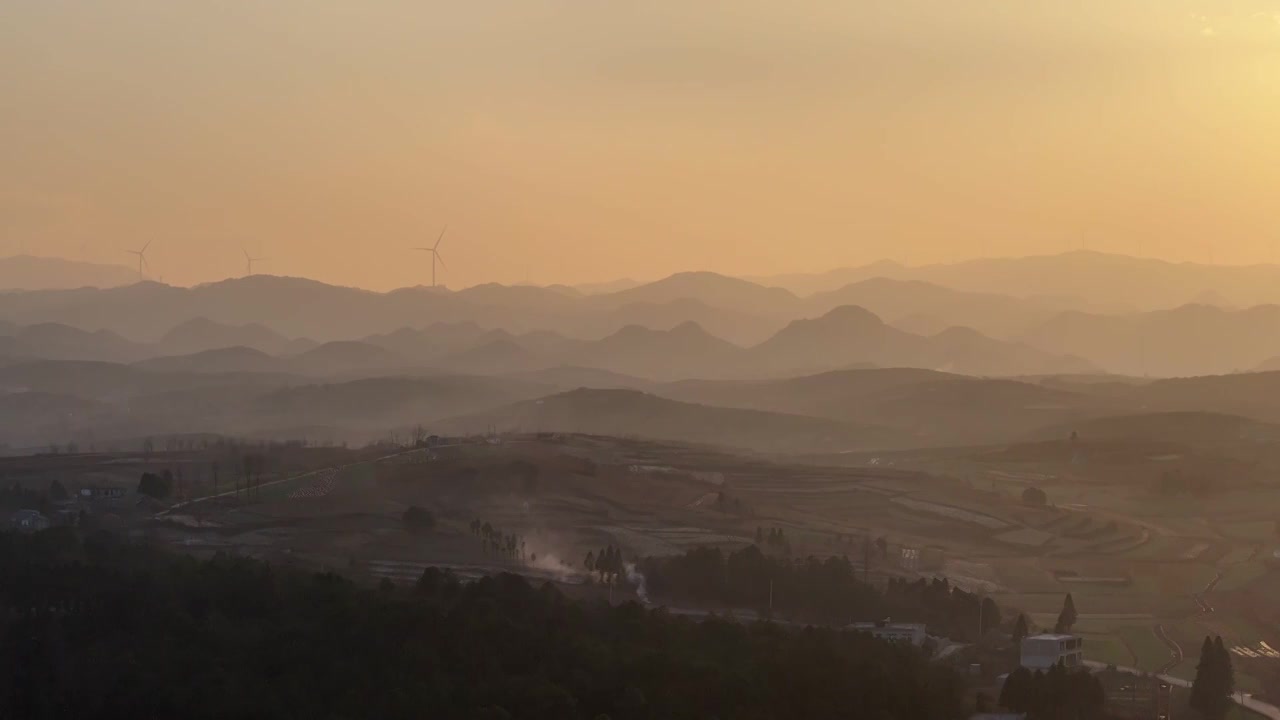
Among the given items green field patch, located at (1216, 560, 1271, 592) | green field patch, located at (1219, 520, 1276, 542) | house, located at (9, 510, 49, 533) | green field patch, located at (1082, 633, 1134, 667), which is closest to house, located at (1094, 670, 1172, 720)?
green field patch, located at (1082, 633, 1134, 667)

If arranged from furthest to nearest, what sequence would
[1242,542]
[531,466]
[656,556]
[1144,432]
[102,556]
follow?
[1144,432] < [531,466] < [1242,542] < [656,556] < [102,556]

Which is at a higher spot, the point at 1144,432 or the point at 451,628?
the point at 1144,432

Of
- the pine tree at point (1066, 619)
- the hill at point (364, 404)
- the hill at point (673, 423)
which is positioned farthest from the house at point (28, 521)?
the hill at point (364, 404)

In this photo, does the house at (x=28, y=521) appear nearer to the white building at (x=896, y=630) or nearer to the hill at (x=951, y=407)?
the white building at (x=896, y=630)

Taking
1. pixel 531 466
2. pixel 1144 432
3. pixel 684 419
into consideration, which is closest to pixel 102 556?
pixel 531 466

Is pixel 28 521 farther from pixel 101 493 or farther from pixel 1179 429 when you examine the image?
pixel 1179 429

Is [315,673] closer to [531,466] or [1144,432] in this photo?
[531,466]
